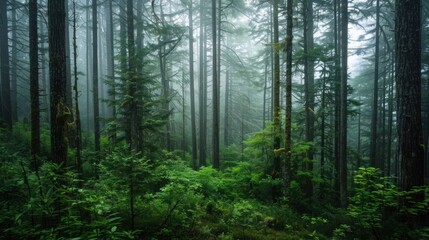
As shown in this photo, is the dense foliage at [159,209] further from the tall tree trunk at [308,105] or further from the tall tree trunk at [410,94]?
the tall tree trunk at [308,105]

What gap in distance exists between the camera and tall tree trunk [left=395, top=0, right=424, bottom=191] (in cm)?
607

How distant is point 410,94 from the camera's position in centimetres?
616

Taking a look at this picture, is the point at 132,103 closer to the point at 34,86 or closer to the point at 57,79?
the point at 34,86

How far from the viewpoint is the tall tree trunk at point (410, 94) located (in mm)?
6074

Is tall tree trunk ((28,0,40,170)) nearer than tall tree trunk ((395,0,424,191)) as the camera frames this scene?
No

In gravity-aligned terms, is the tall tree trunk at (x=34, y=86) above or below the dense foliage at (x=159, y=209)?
above

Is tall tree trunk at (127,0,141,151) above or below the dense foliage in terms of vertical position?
above

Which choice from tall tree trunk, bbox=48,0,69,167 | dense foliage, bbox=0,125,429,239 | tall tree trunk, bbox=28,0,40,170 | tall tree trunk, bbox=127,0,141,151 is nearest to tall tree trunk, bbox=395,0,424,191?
dense foliage, bbox=0,125,429,239

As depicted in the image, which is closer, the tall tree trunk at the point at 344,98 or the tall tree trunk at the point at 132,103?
the tall tree trunk at the point at 132,103

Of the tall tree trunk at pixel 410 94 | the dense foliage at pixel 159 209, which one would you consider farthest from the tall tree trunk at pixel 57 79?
the tall tree trunk at pixel 410 94

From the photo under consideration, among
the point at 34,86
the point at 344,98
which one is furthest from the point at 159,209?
the point at 344,98

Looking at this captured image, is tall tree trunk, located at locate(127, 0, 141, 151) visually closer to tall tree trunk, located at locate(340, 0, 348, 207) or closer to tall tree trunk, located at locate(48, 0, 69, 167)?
tall tree trunk, located at locate(48, 0, 69, 167)

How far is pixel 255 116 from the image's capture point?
30750 millimetres

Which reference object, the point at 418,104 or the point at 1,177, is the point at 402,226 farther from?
the point at 1,177
